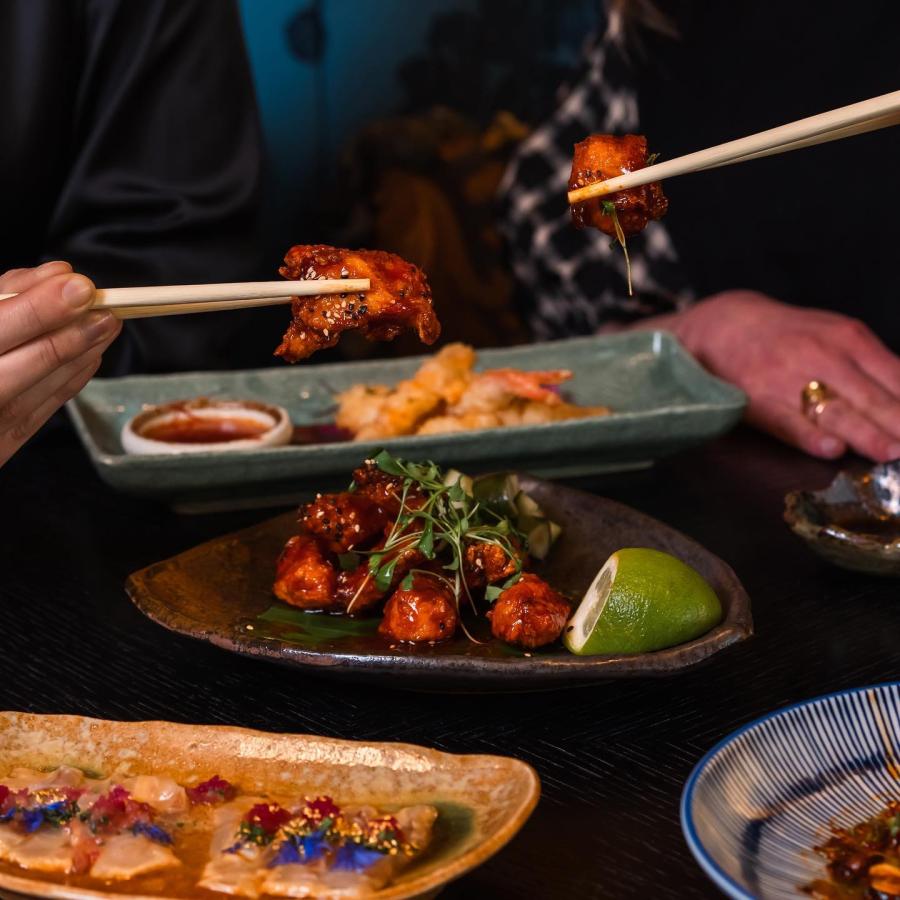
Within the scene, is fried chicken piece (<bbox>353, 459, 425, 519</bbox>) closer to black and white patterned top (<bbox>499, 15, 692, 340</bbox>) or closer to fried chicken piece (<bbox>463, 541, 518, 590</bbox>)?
fried chicken piece (<bbox>463, 541, 518, 590</bbox>)

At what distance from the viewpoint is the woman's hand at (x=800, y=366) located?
2.76 m

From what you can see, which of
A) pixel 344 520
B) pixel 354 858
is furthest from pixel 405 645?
pixel 354 858

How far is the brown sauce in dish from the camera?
2.59 meters

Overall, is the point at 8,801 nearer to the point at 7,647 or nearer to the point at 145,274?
the point at 7,647

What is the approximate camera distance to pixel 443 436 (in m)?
2.49

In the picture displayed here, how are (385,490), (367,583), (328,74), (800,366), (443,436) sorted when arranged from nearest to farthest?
(367,583), (385,490), (443,436), (800,366), (328,74)

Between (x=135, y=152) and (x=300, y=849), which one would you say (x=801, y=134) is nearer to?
(x=300, y=849)

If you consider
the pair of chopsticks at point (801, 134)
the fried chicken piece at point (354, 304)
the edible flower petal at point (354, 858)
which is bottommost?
the edible flower petal at point (354, 858)

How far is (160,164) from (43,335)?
2.03 meters

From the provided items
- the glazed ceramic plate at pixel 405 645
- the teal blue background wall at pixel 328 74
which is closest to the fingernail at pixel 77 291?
the glazed ceramic plate at pixel 405 645

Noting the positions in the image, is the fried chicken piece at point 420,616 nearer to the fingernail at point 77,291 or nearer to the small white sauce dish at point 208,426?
the fingernail at point 77,291

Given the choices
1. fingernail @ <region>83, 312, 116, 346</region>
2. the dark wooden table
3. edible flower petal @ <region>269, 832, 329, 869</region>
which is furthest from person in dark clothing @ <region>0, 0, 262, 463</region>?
edible flower petal @ <region>269, 832, 329, 869</region>

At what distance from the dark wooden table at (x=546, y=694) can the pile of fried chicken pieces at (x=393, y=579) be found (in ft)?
0.35

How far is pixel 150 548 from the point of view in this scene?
7.62ft
